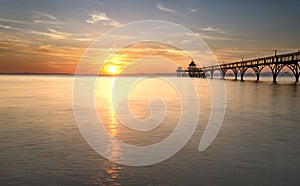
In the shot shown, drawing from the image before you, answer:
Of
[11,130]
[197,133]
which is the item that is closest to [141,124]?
[197,133]

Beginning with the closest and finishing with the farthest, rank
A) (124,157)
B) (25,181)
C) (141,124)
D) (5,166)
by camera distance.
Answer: (25,181) → (5,166) → (124,157) → (141,124)

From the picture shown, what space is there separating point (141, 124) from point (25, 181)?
6241mm

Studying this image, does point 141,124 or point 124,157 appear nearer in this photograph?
point 124,157

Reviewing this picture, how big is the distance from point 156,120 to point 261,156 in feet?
18.8

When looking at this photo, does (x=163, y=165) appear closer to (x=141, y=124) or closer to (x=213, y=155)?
(x=213, y=155)

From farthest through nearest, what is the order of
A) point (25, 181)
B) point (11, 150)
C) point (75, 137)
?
point (75, 137), point (11, 150), point (25, 181)

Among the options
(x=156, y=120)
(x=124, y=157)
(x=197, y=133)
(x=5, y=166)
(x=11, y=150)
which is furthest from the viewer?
(x=156, y=120)

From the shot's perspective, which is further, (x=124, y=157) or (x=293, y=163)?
(x=124, y=157)

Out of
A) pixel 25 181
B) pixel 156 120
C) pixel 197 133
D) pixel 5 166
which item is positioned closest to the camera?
pixel 25 181

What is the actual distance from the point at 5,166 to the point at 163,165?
2891 millimetres

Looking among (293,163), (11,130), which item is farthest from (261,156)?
(11,130)

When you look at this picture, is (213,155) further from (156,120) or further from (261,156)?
(156,120)

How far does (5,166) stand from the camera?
17.3ft

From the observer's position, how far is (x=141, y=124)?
34.7 ft
